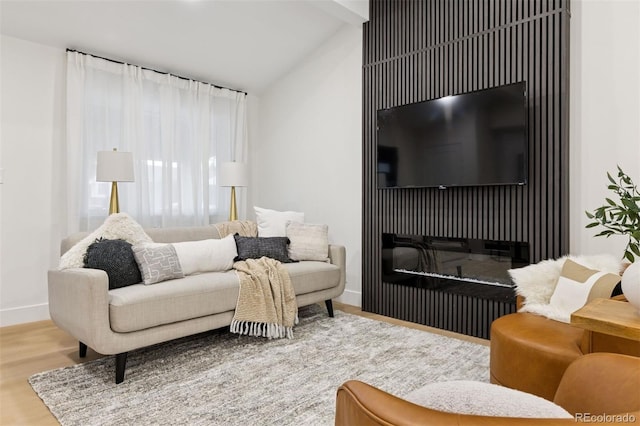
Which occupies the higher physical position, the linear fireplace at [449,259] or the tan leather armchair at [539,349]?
the linear fireplace at [449,259]

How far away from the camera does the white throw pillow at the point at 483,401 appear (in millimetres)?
907

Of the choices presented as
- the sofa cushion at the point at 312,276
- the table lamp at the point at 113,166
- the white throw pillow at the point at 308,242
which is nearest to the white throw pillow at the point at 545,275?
the sofa cushion at the point at 312,276

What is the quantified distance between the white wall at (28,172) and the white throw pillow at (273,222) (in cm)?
179

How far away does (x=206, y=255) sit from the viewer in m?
3.07

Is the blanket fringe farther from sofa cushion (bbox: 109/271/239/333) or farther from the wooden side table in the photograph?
the wooden side table

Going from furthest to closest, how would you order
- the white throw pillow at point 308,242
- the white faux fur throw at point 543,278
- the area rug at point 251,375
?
the white throw pillow at point 308,242, the white faux fur throw at point 543,278, the area rug at point 251,375

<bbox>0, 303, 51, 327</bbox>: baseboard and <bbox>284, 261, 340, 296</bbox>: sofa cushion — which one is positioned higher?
<bbox>284, 261, 340, 296</bbox>: sofa cushion

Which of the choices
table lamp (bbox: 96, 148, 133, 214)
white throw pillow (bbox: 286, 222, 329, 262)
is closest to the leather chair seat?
white throw pillow (bbox: 286, 222, 329, 262)

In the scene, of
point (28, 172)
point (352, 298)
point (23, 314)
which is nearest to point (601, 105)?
point (352, 298)

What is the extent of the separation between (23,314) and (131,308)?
1.84 m

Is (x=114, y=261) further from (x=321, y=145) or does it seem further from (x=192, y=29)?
(x=321, y=145)

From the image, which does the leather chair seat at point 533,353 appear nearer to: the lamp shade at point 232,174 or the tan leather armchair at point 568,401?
the tan leather armchair at point 568,401

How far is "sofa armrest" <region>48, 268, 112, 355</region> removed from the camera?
7.34 feet

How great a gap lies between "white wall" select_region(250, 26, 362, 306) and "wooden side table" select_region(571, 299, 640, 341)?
2.66m
